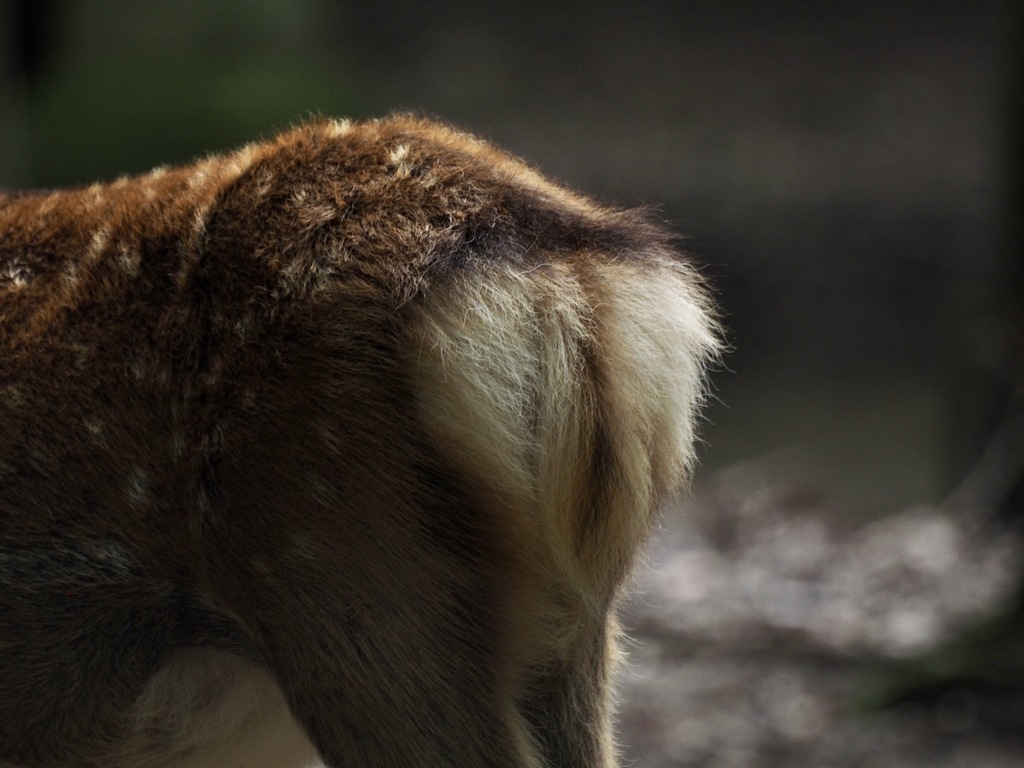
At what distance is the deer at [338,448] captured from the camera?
2.56 metres

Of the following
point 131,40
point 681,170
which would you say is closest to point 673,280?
point 131,40

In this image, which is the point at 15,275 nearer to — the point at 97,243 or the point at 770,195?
the point at 97,243

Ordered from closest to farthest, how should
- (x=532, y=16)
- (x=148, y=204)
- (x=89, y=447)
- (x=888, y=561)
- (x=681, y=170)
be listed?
(x=89, y=447), (x=148, y=204), (x=888, y=561), (x=681, y=170), (x=532, y=16)

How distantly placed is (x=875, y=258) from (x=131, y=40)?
23.3 ft

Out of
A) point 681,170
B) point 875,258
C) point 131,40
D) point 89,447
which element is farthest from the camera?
point 681,170

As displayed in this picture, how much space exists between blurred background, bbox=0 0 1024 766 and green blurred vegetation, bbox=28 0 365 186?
2 centimetres

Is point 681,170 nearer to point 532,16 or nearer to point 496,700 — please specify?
point 532,16

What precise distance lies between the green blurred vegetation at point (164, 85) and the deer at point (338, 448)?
299 inches

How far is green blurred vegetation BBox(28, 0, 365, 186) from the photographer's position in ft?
34.2

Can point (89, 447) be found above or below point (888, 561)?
below

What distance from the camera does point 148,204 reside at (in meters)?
2.96

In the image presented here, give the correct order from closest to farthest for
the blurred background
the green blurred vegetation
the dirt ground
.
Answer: the dirt ground
the blurred background
the green blurred vegetation

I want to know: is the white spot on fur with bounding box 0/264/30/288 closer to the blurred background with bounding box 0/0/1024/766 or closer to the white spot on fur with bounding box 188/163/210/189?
the white spot on fur with bounding box 188/163/210/189

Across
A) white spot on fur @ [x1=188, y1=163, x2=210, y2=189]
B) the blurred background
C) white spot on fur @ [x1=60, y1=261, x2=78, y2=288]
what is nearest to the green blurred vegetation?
the blurred background
